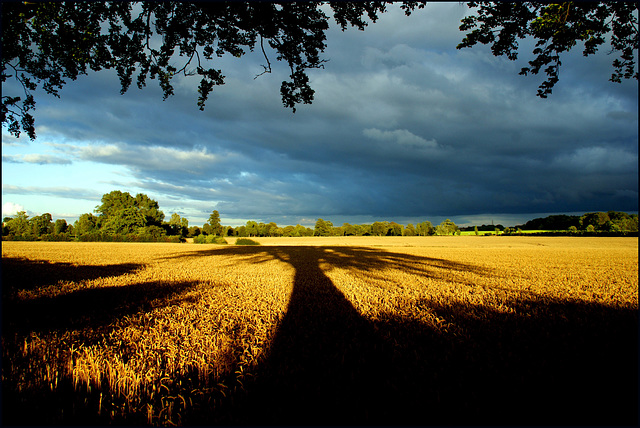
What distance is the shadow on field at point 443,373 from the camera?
2.75 meters

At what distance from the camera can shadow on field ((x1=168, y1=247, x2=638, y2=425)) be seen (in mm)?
2754

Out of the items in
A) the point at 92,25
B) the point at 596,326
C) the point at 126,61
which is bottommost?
the point at 596,326

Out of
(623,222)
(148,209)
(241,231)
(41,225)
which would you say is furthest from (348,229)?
(41,225)

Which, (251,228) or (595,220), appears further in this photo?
(251,228)

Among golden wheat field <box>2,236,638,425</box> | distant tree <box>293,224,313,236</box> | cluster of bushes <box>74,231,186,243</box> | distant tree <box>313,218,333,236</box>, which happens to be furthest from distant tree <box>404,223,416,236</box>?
golden wheat field <box>2,236,638,425</box>

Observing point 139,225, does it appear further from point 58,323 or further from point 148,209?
point 58,323

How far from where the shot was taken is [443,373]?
352 centimetres

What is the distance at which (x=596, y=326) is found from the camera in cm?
550

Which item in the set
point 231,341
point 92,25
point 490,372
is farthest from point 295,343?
point 92,25

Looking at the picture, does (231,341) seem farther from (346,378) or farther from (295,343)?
(346,378)

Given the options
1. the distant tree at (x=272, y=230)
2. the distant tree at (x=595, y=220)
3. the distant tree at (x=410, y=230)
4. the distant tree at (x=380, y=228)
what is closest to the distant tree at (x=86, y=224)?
the distant tree at (x=272, y=230)

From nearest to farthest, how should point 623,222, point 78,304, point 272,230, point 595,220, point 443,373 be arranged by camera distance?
point 443,373
point 78,304
point 623,222
point 595,220
point 272,230

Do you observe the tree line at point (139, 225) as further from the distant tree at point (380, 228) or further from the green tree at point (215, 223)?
the distant tree at point (380, 228)

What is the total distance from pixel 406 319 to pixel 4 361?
6288mm
